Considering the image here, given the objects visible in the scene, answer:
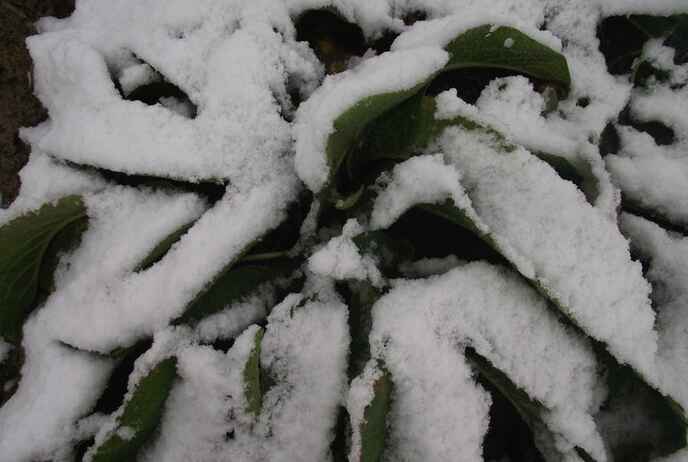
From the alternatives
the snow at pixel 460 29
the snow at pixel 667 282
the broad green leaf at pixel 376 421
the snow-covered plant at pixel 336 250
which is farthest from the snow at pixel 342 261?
the snow at pixel 667 282

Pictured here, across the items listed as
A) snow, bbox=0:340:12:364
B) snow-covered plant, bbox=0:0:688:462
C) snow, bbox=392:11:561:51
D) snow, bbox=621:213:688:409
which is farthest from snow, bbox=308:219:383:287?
snow, bbox=0:340:12:364

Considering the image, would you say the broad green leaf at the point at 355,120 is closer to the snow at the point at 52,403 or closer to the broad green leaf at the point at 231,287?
the broad green leaf at the point at 231,287

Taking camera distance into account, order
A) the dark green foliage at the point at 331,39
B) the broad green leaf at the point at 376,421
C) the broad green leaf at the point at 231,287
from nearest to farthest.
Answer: the broad green leaf at the point at 376,421 < the broad green leaf at the point at 231,287 < the dark green foliage at the point at 331,39

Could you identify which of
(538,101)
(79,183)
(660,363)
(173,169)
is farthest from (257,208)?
(660,363)

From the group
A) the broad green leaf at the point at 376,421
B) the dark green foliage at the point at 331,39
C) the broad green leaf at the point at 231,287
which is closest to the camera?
the broad green leaf at the point at 376,421

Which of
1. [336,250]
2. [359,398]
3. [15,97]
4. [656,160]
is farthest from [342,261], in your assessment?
[15,97]

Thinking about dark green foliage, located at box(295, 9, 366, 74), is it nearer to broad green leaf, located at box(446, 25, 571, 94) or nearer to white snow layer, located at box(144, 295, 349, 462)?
broad green leaf, located at box(446, 25, 571, 94)
